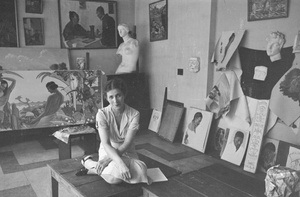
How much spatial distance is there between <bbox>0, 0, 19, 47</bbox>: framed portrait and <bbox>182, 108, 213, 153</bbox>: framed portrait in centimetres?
304

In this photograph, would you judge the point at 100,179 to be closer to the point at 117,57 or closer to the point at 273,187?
the point at 273,187

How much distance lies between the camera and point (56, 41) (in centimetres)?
487

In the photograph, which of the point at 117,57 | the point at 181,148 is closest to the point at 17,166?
the point at 181,148

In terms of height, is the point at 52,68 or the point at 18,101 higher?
the point at 52,68

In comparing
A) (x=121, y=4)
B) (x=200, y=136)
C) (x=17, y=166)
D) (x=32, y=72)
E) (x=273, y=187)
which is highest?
(x=121, y=4)

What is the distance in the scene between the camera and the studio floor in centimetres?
292

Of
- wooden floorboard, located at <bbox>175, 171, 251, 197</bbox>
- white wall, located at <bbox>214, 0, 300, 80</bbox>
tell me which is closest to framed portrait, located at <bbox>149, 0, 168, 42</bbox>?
white wall, located at <bbox>214, 0, 300, 80</bbox>

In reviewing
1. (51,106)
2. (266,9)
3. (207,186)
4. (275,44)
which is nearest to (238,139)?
(275,44)

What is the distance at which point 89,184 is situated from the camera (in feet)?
6.45

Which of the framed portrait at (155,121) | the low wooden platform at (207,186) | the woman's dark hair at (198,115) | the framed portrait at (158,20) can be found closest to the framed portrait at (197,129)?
the woman's dark hair at (198,115)

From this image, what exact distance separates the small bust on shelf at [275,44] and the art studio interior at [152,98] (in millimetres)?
11

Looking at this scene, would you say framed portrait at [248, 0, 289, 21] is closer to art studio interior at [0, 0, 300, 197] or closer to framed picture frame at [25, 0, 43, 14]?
art studio interior at [0, 0, 300, 197]

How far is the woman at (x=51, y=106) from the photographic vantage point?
421 centimetres

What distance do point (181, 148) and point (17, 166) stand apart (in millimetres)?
2226
